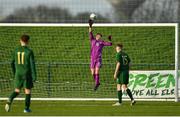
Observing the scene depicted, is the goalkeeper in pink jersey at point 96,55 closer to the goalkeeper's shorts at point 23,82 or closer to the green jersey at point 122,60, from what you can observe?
the green jersey at point 122,60

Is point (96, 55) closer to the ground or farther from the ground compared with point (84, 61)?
farther from the ground

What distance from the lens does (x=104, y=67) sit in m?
26.3

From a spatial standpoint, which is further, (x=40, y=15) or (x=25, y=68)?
(x=40, y=15)

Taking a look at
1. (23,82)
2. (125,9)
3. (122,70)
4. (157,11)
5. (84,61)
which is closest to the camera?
(23,82)

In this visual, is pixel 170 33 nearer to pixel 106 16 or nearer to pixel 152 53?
pixel 152 53

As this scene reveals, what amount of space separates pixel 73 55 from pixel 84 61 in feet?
1.58

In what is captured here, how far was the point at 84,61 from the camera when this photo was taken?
27.1m

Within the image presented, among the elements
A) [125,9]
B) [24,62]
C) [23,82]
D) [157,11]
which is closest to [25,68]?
[24,62]

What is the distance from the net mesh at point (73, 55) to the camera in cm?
2488

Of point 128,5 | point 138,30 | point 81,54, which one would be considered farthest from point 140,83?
point 128,5

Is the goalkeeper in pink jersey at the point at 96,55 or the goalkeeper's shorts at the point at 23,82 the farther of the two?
the goalkeeper in pink jersey at the point at 96,55

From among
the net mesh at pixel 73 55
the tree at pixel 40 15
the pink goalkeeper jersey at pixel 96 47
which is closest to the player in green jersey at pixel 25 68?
the pink goalkeeper jersey at pixel 96 47

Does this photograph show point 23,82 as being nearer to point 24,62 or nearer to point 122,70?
point 24,62

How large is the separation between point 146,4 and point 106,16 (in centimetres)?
350
